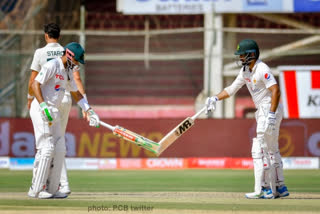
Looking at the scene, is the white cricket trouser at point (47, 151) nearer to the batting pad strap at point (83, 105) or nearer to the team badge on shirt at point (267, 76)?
the batting pad strap at point (83, 105)

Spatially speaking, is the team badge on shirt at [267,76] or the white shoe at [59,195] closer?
the white shoe at [59,195]

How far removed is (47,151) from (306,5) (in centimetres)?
1123

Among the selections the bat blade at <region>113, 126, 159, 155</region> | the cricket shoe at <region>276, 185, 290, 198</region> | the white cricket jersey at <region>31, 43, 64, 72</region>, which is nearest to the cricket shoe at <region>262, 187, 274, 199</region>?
the cricket shoe at <region>276, 185, 290, 198</region>

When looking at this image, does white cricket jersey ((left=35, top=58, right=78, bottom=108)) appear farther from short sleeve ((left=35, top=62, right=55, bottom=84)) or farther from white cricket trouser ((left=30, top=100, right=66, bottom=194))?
white cricket trouser ((left=30, top=100, right=66, bottom=194))

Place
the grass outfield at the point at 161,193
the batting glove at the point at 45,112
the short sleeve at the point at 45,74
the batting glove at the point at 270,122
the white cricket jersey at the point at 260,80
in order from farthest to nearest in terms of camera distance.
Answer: the white cricket jersey at the point at 260,80 → the batting glove at the point at 270,122 → the short sleeve at the point at 45,74 → the batting glove at the point at 45,112 → the grass outfield at the point at 161,193

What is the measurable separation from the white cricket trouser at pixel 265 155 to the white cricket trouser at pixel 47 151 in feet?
7.32

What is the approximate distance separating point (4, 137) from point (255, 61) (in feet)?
25.8

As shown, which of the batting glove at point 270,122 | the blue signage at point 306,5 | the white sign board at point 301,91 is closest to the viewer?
the batting glove at point 270,122

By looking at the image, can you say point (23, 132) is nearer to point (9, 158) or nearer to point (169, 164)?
point (9, 158)

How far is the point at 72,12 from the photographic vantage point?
19609mm

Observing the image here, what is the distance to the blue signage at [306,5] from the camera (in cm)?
1838

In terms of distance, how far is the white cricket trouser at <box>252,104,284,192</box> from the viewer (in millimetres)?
9109

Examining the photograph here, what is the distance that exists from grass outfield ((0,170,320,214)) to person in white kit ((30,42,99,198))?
0.86 feet

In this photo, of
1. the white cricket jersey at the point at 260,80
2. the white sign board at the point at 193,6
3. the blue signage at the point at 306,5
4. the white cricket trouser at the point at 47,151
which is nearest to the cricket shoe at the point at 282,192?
A: the white cricket jersey at the point at 260,80
